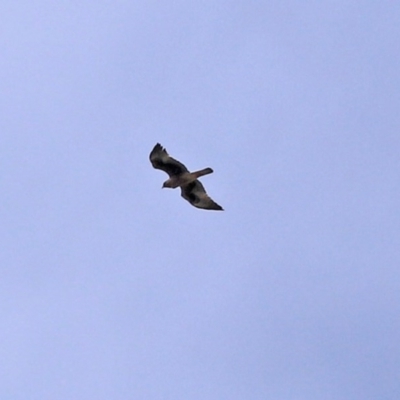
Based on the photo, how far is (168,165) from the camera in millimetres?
133250

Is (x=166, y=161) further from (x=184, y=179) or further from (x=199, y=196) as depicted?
(x=199, y=196)

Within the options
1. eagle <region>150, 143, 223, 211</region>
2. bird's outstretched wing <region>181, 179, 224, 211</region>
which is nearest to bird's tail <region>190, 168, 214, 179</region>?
eagle <region>150, 143, 223, 211</region>

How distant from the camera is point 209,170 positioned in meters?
132

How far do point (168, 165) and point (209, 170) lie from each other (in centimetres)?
263

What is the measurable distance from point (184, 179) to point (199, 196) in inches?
59.4

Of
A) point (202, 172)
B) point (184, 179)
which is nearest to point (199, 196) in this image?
point (184, 179)

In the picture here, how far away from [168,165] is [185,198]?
8.23ft

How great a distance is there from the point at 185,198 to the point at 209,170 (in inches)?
138

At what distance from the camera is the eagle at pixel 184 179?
133000 millimetres

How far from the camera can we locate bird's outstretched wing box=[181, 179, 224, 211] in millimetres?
134000

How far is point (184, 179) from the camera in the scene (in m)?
133

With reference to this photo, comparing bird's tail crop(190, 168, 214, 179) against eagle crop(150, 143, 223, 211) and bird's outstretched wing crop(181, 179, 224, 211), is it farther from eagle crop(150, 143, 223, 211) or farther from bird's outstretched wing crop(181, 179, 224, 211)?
bird's outstretched wing crop(181, 179, 224, 211)

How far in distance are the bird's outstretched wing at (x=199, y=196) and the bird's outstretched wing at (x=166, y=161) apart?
123 centimetres

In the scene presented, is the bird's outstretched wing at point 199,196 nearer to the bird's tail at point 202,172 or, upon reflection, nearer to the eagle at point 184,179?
the eagle at point 184,179
